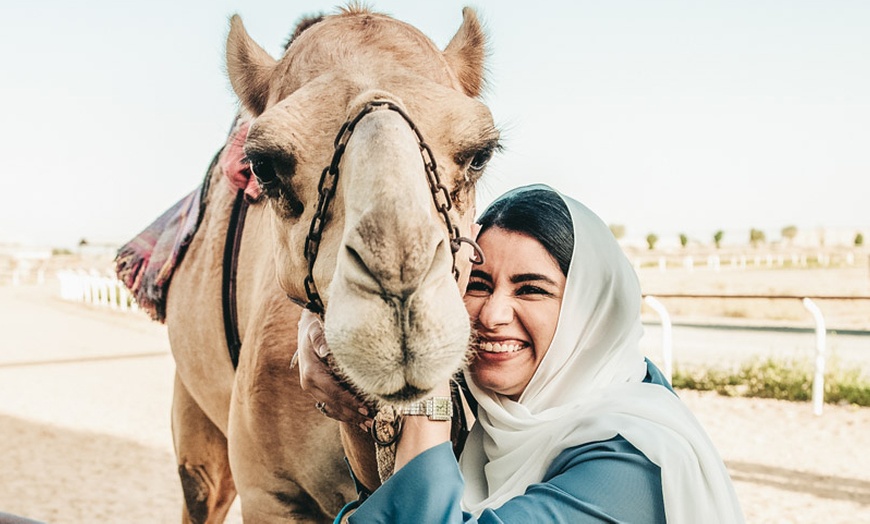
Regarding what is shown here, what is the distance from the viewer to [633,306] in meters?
2.12

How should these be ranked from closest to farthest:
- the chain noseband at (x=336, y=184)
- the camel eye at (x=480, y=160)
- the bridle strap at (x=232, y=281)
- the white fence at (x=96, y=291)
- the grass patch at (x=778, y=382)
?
the chain noseband at (x=336, y=184) → the camel eye at (x=480, y=160) → the bridle strap at (x=232, y=281) → the grass patch at (x=778, y=382) → the white fence at (x=96, y=291)

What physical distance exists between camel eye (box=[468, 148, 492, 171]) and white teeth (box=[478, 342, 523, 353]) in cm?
47

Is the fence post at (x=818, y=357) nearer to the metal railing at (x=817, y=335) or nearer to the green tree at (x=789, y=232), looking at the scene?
the metal railing at (x=817, y=335)

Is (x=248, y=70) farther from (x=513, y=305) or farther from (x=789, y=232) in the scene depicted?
(x=789, y=232)

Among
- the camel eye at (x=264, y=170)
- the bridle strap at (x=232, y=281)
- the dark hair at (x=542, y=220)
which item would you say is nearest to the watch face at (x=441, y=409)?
the dark hair at (x=542, y=220)

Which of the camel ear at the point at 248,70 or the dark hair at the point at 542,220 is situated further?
the camel ear at the point at 248,70

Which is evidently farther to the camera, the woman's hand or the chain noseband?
the woman's hand

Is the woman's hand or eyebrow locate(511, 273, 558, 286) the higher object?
eyebrow locate(511, 273, 558, 286)

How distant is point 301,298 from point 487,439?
699mm

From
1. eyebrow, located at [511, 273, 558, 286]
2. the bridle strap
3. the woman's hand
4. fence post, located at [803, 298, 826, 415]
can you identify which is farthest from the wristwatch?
fence post, located at [803, 298, 826, 415]

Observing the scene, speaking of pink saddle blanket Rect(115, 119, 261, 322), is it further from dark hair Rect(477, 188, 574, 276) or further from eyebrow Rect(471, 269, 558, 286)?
eyebrow Rect(471, 269, 558, 286)

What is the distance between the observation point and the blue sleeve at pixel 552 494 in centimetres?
165

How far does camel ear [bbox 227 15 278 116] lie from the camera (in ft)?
7.58

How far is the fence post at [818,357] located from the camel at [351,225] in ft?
24.4
